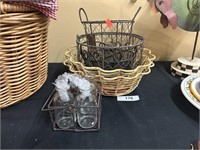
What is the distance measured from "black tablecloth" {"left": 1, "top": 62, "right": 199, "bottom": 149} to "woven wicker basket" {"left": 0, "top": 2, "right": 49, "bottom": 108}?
50 millimetres

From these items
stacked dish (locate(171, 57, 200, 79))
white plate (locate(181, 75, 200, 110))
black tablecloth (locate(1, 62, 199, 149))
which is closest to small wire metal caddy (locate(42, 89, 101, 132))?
black tablecloth (locate(1, 62, 199, 149))

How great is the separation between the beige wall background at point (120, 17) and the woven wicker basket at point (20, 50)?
26 centimetres

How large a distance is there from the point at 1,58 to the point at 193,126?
43 centimetres

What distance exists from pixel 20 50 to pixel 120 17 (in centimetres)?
44

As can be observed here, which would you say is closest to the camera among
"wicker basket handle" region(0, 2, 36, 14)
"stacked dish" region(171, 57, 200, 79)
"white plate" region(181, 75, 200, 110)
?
"wicker basket handle" region(0, 2, 36, 14)

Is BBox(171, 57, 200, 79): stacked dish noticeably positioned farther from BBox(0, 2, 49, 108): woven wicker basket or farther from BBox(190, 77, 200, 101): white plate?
BBox(0, 2, 49, 108): woven wicker basket

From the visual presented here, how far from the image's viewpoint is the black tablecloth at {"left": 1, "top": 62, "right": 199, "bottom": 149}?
15.3 inches

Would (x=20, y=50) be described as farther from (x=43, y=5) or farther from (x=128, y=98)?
(x=128, y=98)

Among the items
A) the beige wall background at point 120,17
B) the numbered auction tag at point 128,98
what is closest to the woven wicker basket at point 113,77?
the numbered auction tag at point 128,98

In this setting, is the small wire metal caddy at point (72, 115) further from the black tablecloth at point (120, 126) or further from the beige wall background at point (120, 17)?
Result: the beige wall background at point (120, 17)

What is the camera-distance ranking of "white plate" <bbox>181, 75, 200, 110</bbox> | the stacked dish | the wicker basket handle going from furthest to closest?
the stacked dish → "white plate" <bbox>181, 75, 200, 110</bbox> → the wicker basket handle

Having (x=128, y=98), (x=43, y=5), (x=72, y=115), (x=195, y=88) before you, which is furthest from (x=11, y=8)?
(x=195, y=88)

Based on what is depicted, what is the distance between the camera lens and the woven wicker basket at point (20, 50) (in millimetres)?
370

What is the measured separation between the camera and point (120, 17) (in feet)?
2.42
